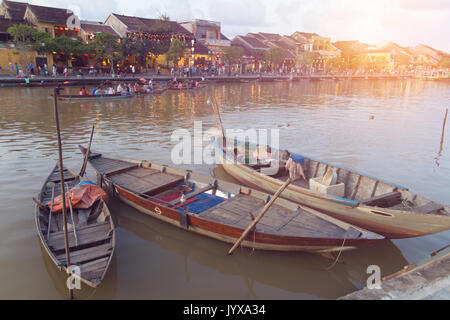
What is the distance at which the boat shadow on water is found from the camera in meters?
7.04

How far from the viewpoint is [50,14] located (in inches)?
1896

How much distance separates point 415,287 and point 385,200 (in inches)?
147

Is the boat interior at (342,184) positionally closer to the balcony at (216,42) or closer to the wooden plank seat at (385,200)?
the wooden plank seat at (385,200)

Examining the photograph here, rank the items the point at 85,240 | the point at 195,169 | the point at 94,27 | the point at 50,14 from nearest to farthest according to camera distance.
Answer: the point at 85,240 → the point at 195,169 → the point at 50,14 → the point at 94,27

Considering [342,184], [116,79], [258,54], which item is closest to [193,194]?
[342,184]

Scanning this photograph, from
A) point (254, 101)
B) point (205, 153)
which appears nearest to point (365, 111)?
point (254, 101)

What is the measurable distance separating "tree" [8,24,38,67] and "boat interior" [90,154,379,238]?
38.2 m

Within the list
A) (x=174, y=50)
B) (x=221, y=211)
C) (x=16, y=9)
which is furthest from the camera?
(x=174, y=50)

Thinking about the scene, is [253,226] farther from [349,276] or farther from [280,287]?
[349,276]

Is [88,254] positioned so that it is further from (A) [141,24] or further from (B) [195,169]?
(A) [141,24]

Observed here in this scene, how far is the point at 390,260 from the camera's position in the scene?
794 cm

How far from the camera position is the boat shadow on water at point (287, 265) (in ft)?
23.1
